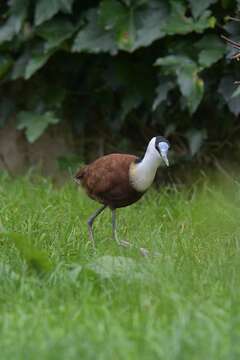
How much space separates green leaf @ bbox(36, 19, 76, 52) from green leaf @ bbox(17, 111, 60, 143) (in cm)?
53

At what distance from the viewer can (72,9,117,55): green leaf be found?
7469mm

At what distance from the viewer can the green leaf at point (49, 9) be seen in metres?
7.55

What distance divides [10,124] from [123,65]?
4.04 ft

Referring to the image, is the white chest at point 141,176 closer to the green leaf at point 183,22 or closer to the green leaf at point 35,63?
the green leaf at point 183,22

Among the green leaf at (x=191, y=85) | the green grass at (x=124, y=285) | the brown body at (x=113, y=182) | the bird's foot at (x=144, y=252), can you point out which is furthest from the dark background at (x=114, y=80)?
the bird's foot at (x=144, y=252)

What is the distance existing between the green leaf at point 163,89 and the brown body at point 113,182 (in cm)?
146

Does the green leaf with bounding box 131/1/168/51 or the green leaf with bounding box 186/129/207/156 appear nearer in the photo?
the green leaf with bounding box 131/1/168/51

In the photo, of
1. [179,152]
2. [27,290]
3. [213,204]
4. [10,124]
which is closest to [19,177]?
[10,124]

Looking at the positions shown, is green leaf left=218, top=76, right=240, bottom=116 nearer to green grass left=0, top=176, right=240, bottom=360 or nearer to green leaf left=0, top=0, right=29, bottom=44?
green grass left=0, top=176, right=240, bottom=360

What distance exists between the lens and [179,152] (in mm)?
Result: 7957

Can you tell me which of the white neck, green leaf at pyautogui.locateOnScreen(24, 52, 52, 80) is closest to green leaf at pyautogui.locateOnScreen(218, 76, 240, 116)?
green leaf at pyautogui.locateOnScreen(24, 52, 52, 80)

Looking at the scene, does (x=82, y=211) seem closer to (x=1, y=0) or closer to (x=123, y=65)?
(x=123, y=65)

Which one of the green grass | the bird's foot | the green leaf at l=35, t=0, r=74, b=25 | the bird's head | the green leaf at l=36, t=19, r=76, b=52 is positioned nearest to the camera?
the green grass

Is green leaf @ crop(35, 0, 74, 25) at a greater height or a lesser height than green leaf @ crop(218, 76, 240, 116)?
greater
